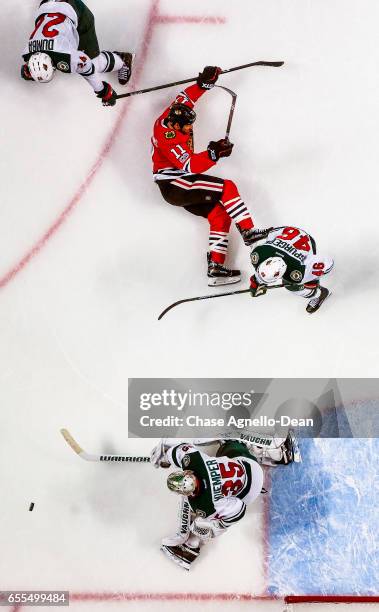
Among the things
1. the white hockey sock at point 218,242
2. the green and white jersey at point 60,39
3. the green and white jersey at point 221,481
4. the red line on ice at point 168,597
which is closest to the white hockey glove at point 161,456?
the green and white jersey at point 221,481

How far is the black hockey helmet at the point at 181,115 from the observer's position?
571 cm

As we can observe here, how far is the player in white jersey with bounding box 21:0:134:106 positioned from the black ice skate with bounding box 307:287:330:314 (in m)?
2.11

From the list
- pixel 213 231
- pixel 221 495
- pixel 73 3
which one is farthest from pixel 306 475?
pixel 73 3

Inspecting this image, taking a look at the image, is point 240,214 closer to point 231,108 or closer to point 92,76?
point 231,108

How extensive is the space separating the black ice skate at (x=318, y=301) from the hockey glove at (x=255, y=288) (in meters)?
0.50

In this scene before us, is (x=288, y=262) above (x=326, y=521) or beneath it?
above

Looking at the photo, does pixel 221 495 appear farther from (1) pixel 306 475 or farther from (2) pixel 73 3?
(2) pixel 73 3

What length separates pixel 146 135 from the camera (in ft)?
20.3

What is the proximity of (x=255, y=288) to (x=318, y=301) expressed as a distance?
0.60m

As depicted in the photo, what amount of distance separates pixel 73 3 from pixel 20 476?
3489 millimetres

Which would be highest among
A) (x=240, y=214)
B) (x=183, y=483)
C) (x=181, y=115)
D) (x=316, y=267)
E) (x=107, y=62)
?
(x=107, y=62)

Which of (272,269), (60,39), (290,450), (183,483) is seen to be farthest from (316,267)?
(60,39)

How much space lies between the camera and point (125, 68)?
6113 mm

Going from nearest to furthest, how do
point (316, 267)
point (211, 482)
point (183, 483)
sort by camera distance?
point (183, 483) < point (211, 482) < point (316, 267)
